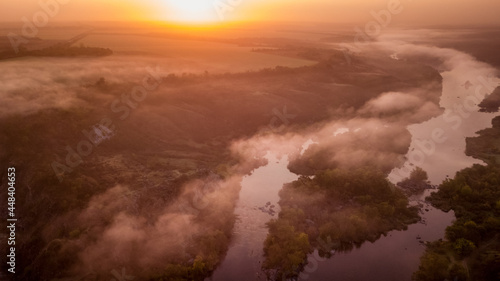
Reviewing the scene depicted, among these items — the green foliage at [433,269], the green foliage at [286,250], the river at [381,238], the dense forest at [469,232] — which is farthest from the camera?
A: the river at [381,238]

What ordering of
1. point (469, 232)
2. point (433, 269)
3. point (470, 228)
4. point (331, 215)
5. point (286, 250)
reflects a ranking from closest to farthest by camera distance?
point (433, 269)
point (286, 250)
point (469, 232)
point (470, 228)
point (331, 215)

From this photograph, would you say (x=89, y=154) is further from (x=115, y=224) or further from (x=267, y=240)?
(x=267, y=240)

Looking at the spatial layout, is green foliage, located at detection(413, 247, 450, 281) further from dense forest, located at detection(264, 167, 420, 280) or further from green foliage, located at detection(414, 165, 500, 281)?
dense forest, located at detection(264, 167, 420, 280)

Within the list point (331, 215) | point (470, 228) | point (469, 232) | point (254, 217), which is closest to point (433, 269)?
point (469, 232)

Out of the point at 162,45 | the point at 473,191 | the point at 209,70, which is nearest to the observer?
the point at 473,191

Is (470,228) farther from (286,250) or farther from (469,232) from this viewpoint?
(286,250)

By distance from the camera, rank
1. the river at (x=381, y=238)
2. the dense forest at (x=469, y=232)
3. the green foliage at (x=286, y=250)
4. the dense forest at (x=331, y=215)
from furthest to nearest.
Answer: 1. the dense forest at (x=331, y=215)
2. the river at (x=381, y=238)
3. the green foliage at (x=286, y=250)
4. the dense forest at (x=469, y=232)

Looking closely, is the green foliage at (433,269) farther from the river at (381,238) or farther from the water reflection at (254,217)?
the water reflection at (254,217)

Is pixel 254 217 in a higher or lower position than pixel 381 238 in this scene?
lower

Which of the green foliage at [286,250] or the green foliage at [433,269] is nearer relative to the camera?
the green foliage at [433,269]

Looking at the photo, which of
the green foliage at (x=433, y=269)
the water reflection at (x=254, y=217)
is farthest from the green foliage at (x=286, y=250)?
the green foliage at (x=433, y=269)

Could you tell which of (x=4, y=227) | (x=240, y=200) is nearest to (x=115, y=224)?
(x=4, y=227)
